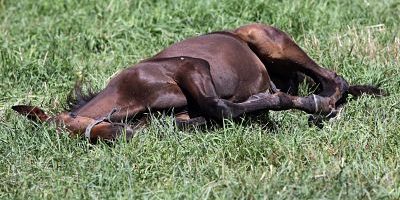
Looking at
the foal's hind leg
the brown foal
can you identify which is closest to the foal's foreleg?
the brown foal

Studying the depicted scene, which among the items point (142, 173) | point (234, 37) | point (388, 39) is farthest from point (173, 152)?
point (388, 39)

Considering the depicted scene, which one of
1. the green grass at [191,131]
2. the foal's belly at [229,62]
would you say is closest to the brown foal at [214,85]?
the foal's belly at [229,62]

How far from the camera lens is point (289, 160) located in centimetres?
582

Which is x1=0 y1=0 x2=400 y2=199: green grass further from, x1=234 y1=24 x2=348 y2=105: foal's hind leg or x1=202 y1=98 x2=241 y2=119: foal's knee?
x1=234 y1=24 x2=348 y2=105: foal's hind leg

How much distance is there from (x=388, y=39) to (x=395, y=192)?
3830 mm

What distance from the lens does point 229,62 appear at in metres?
7.40

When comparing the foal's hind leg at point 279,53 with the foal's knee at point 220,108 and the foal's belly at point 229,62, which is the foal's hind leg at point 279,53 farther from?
the foal's knee at point 220,108

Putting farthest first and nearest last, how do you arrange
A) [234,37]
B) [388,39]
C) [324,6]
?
[324,6]
[388,39]
[234,37]

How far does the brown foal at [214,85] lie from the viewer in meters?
6.65

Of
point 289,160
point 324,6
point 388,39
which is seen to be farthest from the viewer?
point 324,6

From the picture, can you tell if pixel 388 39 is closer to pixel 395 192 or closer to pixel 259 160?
pixel 259 160

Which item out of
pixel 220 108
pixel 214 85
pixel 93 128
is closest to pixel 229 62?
pixel 214 85

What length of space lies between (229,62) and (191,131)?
955 mm

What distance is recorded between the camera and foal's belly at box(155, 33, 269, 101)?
7.25 meters
